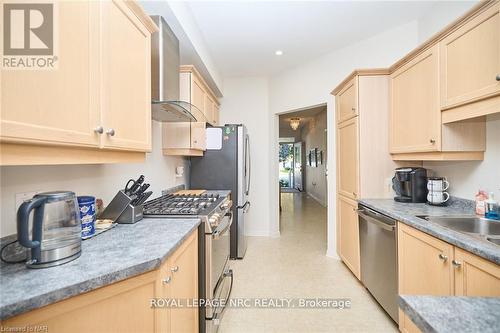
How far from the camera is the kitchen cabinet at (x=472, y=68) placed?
1.31 meters

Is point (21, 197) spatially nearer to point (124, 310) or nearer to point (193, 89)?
point (124, 310)

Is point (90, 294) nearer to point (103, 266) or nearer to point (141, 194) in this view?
point (103, 266)

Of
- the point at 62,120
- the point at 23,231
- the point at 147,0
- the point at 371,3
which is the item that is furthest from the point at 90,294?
the point at 371,3

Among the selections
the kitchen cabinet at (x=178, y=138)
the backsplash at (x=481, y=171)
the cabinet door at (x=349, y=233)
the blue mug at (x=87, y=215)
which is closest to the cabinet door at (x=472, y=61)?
the backsplash at (x=481, y=171)

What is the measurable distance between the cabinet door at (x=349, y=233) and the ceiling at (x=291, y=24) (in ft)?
6.42

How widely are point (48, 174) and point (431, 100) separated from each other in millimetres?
2591

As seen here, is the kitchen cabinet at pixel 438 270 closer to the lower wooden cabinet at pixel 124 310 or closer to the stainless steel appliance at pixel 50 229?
the lower wooden cabinet at pixel 124 310

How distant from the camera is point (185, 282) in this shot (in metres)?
1.27

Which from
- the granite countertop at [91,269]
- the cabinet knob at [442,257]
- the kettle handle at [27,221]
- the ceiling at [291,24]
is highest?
the ceiling at [291,24]

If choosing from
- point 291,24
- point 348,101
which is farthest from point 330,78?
point 291,24

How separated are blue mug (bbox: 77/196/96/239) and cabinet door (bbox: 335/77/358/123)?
2.38 m

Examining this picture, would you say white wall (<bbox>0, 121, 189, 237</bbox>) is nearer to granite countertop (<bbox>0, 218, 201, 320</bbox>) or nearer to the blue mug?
the blue mug

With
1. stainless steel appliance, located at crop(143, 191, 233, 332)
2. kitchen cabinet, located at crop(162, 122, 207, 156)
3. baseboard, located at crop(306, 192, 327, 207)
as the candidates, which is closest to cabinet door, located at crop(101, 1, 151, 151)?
stainless steel appliance, located at crop(143, 191, 233, 332)

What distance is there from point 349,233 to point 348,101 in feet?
4.86
